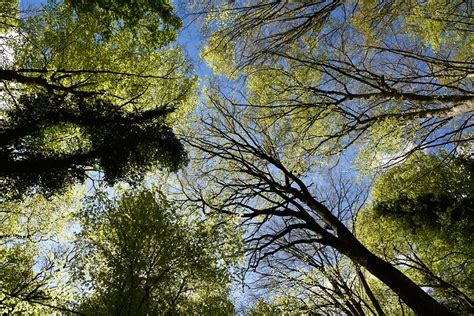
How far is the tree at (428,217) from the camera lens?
10.4 metres

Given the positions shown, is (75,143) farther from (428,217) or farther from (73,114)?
(428,217)

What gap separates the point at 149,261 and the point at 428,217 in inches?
416

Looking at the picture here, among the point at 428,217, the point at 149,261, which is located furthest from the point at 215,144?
the point at 428,217

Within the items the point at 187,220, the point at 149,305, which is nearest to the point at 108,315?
the point at 149,305

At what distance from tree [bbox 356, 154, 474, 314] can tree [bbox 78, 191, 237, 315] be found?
6.90 meters

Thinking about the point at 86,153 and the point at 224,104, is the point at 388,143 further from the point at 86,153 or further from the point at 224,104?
the point at 86,153

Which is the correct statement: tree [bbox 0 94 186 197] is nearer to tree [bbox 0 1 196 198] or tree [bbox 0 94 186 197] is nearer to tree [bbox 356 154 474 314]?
tree [bbox 0 1 196 198]

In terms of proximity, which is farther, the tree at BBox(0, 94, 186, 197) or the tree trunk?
the tree at BBox(0, 94, 186, 197)

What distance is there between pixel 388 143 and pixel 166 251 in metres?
5.58

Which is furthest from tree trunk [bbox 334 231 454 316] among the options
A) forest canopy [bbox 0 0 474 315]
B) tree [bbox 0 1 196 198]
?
tree [bbox 0 1 196 198]

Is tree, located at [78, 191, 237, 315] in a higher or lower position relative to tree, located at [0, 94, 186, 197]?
lower

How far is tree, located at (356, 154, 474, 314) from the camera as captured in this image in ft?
34.0

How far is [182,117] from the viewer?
11281 mm

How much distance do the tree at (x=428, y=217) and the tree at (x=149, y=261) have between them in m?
6.90
